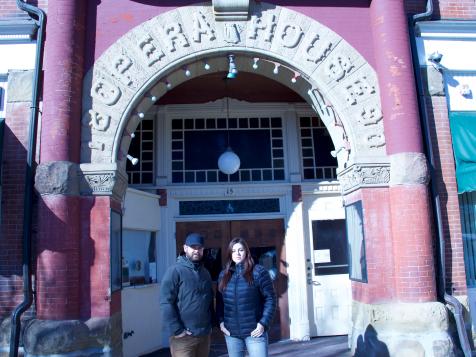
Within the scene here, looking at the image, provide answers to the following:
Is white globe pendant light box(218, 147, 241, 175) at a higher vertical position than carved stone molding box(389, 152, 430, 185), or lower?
higher

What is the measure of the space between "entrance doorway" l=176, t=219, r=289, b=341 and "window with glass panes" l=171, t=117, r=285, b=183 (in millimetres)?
850

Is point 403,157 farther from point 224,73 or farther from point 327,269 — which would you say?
point 224,73

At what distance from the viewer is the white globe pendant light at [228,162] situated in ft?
28.0

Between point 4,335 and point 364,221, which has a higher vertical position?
point 364,221

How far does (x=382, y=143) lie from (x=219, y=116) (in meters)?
3.58

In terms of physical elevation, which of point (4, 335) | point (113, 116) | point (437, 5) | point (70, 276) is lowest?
point (4, 335)

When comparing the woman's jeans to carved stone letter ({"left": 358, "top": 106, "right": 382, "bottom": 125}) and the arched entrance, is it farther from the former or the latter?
carved stone letter ({"left": 358, "top": 106, "right": 382, "bottom": 125})

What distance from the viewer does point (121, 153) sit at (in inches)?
263

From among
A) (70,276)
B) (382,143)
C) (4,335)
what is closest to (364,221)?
(382,143)

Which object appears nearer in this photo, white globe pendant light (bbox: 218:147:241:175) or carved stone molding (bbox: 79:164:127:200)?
carved stone molding (bbox: 79:164:127:200)

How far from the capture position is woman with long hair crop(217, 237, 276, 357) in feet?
14.5

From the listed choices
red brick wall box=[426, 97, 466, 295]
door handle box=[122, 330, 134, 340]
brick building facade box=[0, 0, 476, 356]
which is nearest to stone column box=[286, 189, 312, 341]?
brick building facade box=[0, 0, 476, 356]

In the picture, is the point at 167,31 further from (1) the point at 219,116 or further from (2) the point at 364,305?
(2) the point at 364,305

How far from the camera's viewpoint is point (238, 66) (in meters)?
7.24
